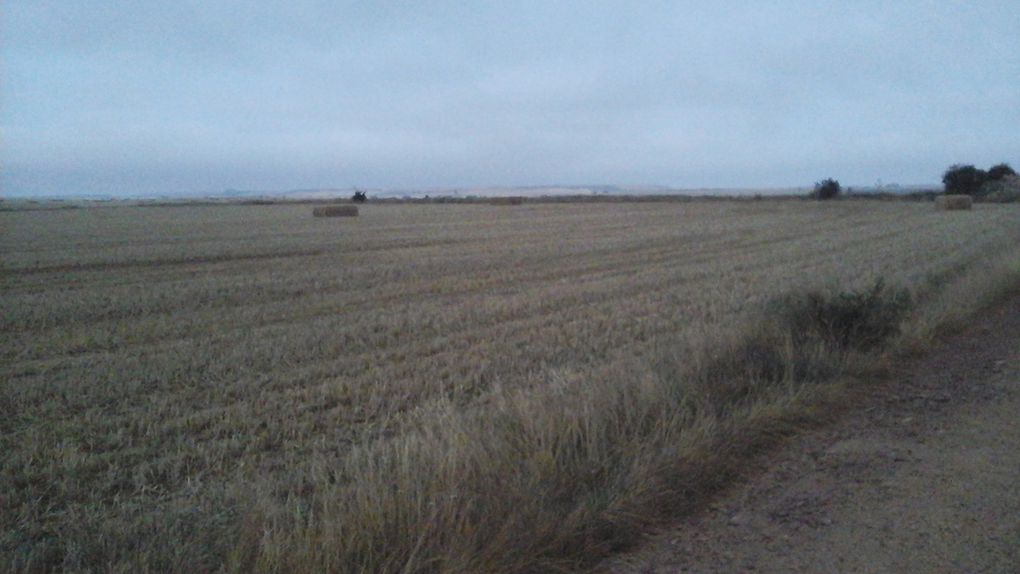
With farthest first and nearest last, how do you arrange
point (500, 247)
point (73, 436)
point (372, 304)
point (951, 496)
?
point (500, 247)
point (372, 304)
point (73, 436)
point (951, 496)

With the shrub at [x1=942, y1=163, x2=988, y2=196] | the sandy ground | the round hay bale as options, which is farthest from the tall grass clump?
the shrub at [x1=942, y1=163, x2=988, y2=196]

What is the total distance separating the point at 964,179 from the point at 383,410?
84003 mm

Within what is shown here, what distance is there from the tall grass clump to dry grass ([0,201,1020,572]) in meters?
0.02

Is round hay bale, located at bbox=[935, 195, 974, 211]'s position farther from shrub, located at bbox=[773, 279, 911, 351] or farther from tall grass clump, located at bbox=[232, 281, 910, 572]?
tall grass clump, located at bbox=[232, 281, 910, 572]

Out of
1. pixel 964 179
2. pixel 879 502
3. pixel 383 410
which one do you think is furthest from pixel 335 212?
pixel 964 179

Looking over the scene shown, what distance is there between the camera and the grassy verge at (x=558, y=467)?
12.8ft

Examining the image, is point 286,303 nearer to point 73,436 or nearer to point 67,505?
point 73,436

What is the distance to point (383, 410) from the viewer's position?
282 inches

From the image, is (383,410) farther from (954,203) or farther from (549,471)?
(954,203)

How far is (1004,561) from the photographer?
3.94 m

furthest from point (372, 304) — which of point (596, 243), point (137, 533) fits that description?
point (596, 243)

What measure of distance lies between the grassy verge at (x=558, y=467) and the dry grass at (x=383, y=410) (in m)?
0.02

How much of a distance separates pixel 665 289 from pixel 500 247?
10263mm

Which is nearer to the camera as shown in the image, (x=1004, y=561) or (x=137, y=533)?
(x=1004, y=561)
